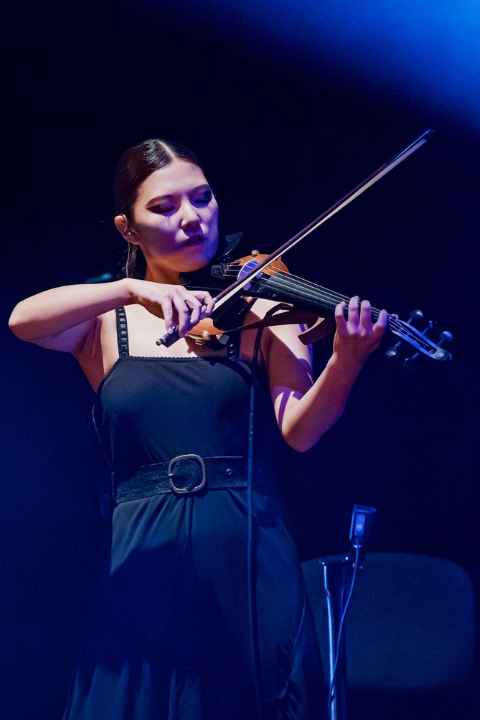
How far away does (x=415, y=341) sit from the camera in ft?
4.34

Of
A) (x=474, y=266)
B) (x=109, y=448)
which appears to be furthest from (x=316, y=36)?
(x=109, y=448)

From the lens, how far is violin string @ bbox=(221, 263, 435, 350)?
1.31 meters

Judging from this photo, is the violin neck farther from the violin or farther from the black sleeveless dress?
the black sleeveless dress

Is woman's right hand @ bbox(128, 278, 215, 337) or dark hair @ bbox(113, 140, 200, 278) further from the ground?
dark hair @ bbox(113, 140, 200, 278)

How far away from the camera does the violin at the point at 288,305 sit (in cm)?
132

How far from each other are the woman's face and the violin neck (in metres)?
0.16

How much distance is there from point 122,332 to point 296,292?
0.34 m

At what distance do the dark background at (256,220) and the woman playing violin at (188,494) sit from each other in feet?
2.52

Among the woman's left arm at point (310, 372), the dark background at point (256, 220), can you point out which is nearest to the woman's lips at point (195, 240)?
the woman's left arm at point (310, 372)

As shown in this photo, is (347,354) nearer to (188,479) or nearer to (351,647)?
(188,479)

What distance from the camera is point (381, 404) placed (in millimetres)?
2201

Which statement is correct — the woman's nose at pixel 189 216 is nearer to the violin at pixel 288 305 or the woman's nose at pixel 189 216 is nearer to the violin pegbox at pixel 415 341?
the violin at pixel 288 305

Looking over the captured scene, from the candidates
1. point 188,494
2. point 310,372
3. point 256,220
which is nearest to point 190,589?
point 188,494

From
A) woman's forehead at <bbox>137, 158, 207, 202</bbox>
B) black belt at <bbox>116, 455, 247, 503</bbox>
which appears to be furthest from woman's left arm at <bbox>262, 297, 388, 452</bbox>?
woman's forehead at <bbox>137, 158, 207, 202</bbox>
